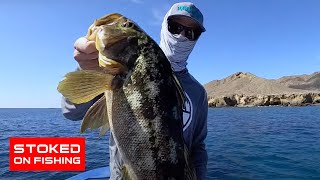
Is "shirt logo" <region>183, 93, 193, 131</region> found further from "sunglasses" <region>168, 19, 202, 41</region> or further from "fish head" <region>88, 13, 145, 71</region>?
"fish head" <region>88, 13, 145, 71</region>

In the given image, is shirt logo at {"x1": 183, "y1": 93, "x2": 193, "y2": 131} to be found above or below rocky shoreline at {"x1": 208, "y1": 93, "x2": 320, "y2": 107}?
below

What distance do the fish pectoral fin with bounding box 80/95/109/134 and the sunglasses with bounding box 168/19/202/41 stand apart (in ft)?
5.91

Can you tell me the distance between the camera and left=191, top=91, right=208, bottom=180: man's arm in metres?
4.16

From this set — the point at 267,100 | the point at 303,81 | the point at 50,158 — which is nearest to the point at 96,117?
the point at 50,158

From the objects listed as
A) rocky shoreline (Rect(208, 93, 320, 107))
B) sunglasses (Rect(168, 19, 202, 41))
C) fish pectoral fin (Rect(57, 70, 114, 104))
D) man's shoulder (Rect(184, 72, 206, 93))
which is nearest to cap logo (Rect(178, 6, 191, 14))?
sunglasses (Rect(168, 19, 202, 41))

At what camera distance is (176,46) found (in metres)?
4.37

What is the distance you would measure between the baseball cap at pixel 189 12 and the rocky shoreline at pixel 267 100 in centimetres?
11014

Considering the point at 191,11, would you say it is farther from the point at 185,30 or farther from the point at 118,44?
the point at 118,44

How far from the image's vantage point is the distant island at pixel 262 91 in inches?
4348

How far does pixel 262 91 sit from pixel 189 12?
134058 mm

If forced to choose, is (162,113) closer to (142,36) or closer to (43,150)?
(142,36)

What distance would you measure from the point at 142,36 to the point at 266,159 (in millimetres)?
19848

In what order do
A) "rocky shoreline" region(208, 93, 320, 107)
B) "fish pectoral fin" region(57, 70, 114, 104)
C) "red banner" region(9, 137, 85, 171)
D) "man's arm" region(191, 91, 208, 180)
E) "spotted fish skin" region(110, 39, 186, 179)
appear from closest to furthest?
"spotted fish skin" region(110, 39, 186, 179) → "fish pectoral fin" region(57, 70, 114, 104) → "man's arm" region(191, 91, 208, 180) → "red banner" region(9, 137, 85, 171) → "rocky shoreline" region(208, 93, 320, 107)

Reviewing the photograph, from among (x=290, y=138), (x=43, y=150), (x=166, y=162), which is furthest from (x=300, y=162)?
(x=166, y=162)
